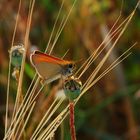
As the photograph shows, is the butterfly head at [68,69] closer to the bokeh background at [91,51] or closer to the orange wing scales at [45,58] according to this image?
the orange wing scales at [45,58]

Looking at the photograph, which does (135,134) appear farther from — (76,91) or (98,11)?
(76,91)

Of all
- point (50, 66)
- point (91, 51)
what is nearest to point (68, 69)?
point (50, 66)

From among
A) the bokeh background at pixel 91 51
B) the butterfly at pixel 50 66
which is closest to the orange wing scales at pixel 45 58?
the butterfly at pixel 50 66

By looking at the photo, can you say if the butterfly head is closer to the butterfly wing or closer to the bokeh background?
the butterfly wing

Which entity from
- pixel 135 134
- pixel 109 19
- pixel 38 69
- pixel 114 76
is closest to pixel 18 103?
pixel 38 69

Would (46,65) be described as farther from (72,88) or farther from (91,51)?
(91,51)

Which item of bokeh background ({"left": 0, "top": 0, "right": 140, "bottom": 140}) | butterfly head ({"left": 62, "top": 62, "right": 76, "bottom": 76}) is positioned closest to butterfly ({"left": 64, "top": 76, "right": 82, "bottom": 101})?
butterfly head ({"left": 62, "top": 62, "right": 76, "bottom": 76})

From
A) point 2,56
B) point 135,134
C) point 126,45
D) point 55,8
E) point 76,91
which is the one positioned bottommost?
point 76,91

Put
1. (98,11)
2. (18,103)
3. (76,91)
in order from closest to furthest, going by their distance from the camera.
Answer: (76,91) → (18,103) → (98,11)
